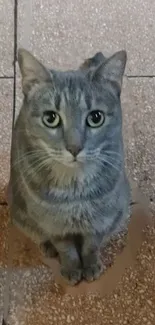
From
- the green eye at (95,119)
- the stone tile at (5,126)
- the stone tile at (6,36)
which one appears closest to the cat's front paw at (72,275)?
the stone tile at (5,126)

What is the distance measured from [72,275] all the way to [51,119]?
42 centimetres

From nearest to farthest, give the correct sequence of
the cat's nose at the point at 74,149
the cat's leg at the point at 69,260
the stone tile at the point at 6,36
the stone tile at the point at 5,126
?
the cat's nose at the point at 74,149, the cat's leg at the point at 69,260, the stone tile at the point at 5,126, the stone tile at the point at 6,36

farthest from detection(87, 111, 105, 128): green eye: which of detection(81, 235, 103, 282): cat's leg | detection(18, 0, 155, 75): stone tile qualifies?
detection(18, 0, 155, 75): stone tile

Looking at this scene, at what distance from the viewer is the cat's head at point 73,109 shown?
3.60ft

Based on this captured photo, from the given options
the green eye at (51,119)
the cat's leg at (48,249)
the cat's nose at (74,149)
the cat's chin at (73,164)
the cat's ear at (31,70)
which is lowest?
the cat's leg at (48,249)

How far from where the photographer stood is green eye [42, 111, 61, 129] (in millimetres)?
1105

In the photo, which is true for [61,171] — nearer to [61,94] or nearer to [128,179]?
[61,94]

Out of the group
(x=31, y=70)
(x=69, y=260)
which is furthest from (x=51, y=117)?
(x=69, y=260)

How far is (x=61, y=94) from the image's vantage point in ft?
3.66

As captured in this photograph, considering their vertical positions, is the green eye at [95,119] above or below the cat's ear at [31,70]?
below

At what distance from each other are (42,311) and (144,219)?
1.14 feet

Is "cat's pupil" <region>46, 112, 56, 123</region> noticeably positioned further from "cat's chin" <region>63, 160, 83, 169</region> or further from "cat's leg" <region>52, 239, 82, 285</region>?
"cat's leg" <region>52, 239, 82, 285</region>

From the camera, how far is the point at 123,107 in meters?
1.64

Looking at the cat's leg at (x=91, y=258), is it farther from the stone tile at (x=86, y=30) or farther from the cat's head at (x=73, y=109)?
the stone tile at (x=86, y=30)
